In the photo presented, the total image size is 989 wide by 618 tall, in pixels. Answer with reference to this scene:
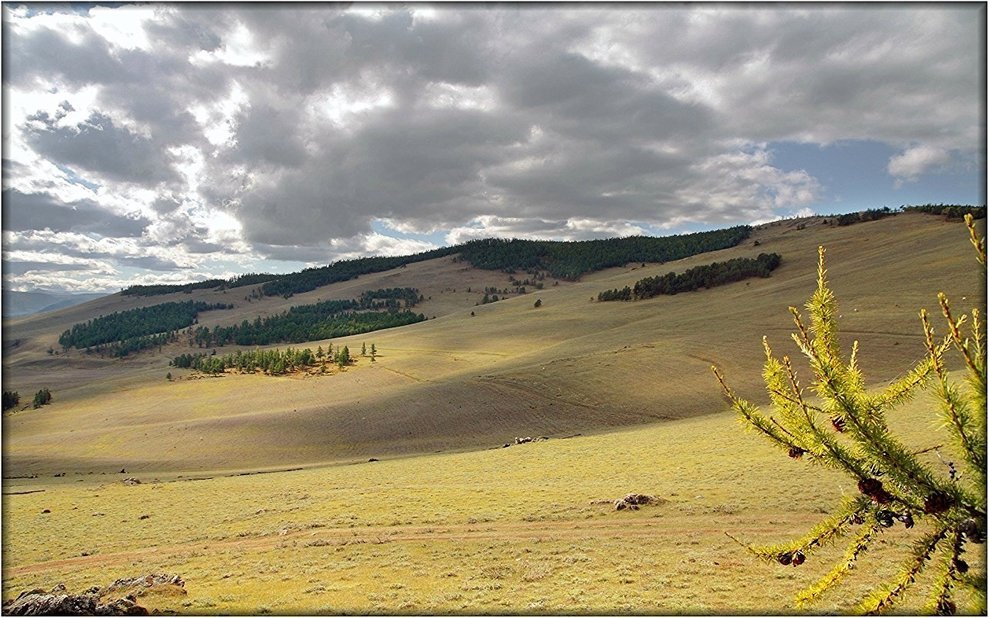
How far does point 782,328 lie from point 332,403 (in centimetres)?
4743

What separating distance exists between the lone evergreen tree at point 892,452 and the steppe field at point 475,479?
0.32 m

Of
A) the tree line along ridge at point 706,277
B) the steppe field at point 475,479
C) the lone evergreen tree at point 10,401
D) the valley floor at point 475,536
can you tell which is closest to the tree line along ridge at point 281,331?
the lone evergreen tree at point 10,401

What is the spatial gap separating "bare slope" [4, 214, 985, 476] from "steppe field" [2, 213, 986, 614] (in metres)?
0.33

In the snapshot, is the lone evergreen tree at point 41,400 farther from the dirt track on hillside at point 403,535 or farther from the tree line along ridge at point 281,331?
the dirt track on hillside at point 403,535

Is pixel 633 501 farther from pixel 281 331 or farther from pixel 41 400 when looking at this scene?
pixel 281 331

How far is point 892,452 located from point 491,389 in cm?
4972

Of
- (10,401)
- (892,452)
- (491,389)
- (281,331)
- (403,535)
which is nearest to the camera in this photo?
(892,452)

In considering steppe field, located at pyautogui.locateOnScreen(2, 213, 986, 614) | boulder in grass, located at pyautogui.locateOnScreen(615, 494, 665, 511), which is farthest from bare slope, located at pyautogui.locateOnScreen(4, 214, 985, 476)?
boulder in grass, located at pyautogui.locateOnScreen(615, 494, 665, 511)

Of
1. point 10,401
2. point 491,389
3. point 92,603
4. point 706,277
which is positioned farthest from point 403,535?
point 10,401

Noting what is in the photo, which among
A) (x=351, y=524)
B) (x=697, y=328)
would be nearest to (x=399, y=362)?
(x=697, y=328)

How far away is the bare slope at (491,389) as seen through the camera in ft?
145

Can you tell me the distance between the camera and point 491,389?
5309 cm

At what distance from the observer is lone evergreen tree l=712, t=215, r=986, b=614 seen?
12.1 ft

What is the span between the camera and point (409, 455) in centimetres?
4025
